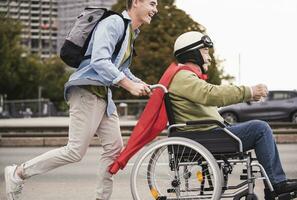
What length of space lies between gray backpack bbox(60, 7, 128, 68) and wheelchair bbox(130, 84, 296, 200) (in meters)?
0.66

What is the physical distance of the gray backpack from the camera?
4801 mm

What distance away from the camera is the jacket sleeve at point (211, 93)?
4492 millimetres

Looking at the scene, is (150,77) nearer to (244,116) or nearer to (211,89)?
(244,116)

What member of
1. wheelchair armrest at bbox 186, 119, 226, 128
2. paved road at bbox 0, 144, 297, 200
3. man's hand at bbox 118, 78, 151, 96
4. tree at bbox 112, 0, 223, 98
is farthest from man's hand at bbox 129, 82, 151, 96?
tree at bbox 112, 0, 223, 98

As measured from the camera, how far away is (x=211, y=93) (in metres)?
4.49

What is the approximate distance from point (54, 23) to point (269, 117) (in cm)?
16214

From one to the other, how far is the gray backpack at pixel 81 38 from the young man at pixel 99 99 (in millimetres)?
38

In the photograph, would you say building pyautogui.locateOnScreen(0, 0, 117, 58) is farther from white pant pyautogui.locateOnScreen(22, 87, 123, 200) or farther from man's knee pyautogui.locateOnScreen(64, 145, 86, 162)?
man's knee pyautogui.locateOnScreen(64, 145, 86, 162)

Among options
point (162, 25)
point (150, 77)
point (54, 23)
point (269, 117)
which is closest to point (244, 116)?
point (269, 117)

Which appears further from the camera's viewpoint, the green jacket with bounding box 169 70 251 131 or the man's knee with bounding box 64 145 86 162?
the man's knee with bounding box 64 145 86 162

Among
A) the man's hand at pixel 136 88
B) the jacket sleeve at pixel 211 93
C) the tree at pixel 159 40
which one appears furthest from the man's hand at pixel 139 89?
the tree at pixel 159 40

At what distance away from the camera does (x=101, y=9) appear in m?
4.88

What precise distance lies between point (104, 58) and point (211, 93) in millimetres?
776

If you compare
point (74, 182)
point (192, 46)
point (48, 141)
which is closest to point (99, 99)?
point (192, 46)
